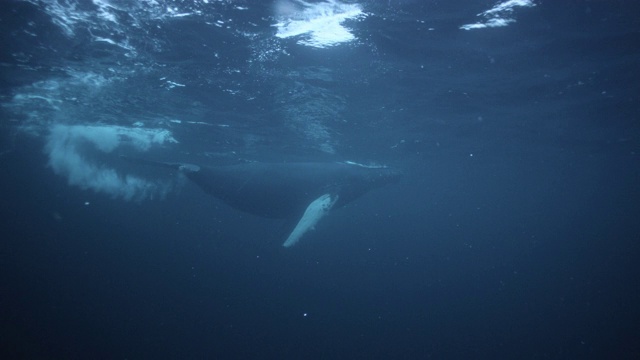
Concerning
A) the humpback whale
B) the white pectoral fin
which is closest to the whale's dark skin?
the humpback whale

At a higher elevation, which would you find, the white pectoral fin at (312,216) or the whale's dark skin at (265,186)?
the whale's dark skin at (265,186)

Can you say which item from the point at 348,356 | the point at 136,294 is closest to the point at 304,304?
the point at 348,356

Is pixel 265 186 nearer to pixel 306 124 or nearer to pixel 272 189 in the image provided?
pixel 272 189

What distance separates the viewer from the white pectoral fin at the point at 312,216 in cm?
1023

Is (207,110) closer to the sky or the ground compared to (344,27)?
closer to the ground

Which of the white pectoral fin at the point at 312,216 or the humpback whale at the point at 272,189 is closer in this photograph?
the white pectoral fin at the point at 312,216

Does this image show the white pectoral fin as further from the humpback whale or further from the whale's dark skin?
the whale's dark skin

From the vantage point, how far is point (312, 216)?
11.0m

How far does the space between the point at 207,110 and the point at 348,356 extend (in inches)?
555

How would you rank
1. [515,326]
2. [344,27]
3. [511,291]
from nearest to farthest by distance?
[344,27], [515,326], [511,291]

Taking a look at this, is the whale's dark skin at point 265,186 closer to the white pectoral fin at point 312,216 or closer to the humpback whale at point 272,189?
the humpback whale at point 272,189

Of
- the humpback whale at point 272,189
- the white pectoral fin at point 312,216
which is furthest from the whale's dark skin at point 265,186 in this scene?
the white pectoral fin at point 312,216

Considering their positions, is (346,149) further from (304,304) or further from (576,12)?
(576,12)

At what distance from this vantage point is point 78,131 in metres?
27.7
